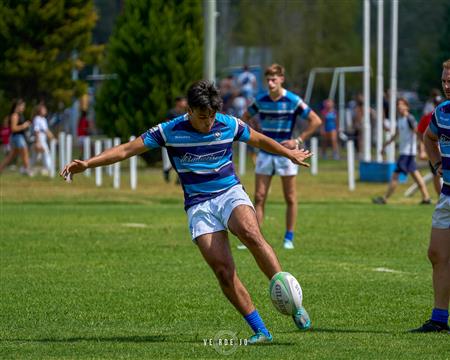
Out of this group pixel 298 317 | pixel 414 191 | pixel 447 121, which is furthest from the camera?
pixel 414 191

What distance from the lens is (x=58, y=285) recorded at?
12984 millimetres

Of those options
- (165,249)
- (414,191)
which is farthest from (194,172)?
(414,191)

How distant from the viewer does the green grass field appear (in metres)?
9.29

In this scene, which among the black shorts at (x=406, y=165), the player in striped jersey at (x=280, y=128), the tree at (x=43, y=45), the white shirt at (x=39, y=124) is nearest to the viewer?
the player in striped jersey at (x=280, y=128)

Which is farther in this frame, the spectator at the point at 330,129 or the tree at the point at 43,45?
the spectator at the point at 330,129

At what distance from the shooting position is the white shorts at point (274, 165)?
1634 centimetres

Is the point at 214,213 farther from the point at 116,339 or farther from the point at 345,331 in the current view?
the point at 345,331

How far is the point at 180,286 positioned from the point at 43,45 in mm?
24966

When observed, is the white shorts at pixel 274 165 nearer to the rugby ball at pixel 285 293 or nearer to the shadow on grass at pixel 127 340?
the shadow on grass at pixel 127 340

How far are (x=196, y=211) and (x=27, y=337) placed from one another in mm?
1660

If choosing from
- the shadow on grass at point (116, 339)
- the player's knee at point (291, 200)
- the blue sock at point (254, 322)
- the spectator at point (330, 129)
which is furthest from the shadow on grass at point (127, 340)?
the spectator at point (330, 129)

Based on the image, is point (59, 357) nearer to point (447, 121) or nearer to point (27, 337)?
point (27, 337)

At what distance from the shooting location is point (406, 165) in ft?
81.8

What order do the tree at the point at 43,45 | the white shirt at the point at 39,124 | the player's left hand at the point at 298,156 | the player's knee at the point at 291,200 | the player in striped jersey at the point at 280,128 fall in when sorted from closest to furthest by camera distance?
the player's left hand at the point at 298,156, the player in striped jersey at the point at 280,128, the player's knee at the point at 291,200, the tree at the point at 43,45, the white shirt at the point at 39,124
